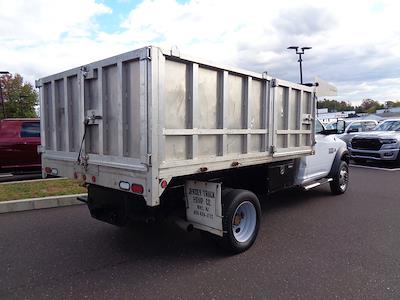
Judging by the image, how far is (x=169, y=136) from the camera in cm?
399

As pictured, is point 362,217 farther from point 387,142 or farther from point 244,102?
point 387,142

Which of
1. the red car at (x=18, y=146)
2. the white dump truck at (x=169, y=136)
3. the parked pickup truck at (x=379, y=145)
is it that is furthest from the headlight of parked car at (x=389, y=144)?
the red car at (x=18, y=146)

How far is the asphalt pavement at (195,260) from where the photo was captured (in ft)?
12.4

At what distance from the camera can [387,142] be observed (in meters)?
14.0

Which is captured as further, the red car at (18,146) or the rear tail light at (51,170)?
the red car at (18,146)

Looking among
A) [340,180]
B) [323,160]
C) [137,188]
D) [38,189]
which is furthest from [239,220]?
[38,189]

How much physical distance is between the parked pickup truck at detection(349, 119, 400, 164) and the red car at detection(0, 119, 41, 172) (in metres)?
11.9

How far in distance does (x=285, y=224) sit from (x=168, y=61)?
365 centimetres

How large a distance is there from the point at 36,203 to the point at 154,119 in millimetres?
4603

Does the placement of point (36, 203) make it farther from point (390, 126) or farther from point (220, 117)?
A: point (390, 126)

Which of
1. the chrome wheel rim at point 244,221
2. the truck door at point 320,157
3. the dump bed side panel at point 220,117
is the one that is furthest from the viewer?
the truck door at point 320,157

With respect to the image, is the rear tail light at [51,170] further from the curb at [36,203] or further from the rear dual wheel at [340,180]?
the rear dual wheel at [340,180]

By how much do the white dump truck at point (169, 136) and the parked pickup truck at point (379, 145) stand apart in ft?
31.5

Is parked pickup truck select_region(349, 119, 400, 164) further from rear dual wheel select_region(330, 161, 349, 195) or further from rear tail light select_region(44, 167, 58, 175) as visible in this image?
rear tail light select_region(44, 167, 58, 175)
